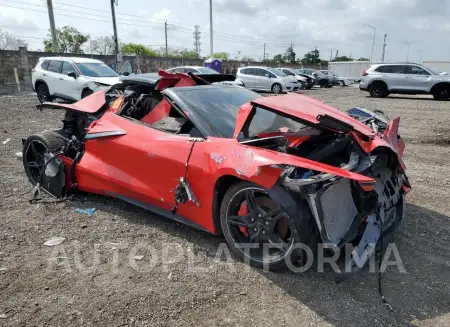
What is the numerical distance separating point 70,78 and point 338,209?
11.7 m

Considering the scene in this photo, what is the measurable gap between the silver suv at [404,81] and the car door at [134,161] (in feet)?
53.4

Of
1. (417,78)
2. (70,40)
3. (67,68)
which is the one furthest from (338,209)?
(70,40)

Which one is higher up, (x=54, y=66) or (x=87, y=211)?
(x=54, y=66)

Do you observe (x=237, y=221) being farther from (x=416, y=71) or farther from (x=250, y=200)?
(x=416, y=71)

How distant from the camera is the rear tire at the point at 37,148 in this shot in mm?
4469

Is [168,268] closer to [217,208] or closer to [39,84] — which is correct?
[217,208]

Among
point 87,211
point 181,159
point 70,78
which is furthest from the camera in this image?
point 70,78

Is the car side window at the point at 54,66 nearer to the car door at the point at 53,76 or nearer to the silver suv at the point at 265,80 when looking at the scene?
the car door at the point at 53,76

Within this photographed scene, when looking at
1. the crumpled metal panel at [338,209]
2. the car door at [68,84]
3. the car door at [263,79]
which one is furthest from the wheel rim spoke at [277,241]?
the car door at [263,79]

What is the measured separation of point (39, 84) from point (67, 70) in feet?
6.30

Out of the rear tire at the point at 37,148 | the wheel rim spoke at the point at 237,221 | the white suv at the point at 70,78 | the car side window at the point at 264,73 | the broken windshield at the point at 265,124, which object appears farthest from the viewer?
the car side window at the point at 264,73

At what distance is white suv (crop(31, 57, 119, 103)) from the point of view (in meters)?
11.9

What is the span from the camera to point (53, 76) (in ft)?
42.6

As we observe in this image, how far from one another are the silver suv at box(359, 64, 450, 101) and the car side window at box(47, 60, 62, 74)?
13399mm
